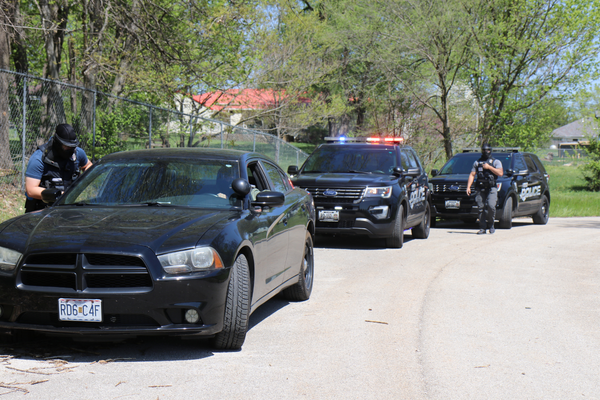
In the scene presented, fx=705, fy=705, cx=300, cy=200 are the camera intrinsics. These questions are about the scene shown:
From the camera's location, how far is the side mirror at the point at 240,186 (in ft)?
19.1

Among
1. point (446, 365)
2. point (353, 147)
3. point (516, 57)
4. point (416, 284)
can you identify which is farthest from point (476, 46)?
point (446, 365)

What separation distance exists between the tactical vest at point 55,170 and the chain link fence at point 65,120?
370 cm

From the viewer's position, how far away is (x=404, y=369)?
5.03 m

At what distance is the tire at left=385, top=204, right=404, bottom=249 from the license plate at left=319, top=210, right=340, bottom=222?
3.31 feet

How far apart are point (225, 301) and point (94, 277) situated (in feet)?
3.04

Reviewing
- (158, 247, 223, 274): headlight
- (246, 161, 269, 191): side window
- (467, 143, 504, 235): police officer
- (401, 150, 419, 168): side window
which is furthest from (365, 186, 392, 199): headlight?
(158, 247, 223, 274): headlight

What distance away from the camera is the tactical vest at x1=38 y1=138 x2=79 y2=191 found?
282 inches

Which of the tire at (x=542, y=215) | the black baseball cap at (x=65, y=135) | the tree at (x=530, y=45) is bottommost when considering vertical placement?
the tire at (x=542, y=215)

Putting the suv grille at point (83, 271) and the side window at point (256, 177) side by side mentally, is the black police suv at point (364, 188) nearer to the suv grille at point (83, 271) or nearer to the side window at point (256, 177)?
the side window at point (256, 177)

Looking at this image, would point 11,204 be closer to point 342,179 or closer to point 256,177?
point 342,179

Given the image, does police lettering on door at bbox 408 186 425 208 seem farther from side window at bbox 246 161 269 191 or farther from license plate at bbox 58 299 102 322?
license plate at bbox 58 299 102 322

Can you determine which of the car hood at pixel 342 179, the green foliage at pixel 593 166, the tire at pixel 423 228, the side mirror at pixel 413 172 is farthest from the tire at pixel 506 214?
the green foliage at pixel 593 166

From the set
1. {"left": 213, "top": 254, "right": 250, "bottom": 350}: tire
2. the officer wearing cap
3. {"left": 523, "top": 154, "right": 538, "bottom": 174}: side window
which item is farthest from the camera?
{"left": 523, "top": 154, "right": 538, "bottom": 174}: side window

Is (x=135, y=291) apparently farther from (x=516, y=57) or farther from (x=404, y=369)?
(x=516, y=57)
